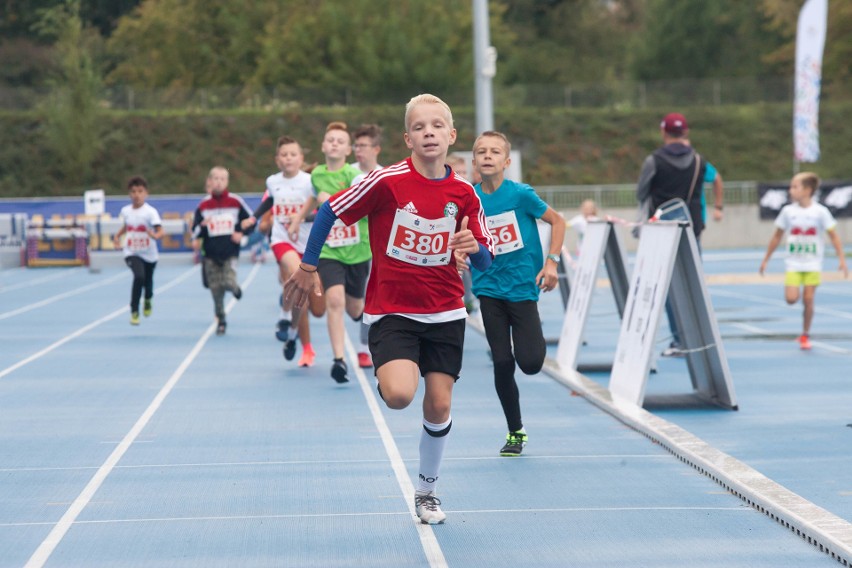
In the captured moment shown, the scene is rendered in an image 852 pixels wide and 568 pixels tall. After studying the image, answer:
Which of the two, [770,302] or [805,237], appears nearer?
[805,237]

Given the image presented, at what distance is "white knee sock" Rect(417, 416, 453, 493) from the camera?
672 centimetres

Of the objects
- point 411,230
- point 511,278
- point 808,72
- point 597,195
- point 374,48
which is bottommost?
point 511,278

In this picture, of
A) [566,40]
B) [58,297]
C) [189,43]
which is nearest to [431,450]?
[58,297]

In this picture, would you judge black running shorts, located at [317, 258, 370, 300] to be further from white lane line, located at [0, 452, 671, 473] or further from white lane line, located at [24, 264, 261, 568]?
white lane line, located at [0, 452, 671, 473]

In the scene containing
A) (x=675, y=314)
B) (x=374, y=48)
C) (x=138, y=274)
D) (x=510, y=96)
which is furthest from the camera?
(x=374, y=48)

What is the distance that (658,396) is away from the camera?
1095 centimetres

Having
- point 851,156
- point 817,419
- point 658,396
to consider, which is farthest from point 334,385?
point 851,156

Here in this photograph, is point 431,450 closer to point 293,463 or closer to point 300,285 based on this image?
point 300,285

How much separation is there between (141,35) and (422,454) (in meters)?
65.9

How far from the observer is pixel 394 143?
59.2 m

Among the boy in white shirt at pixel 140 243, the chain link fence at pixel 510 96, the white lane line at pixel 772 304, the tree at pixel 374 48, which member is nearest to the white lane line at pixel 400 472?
the white lane line at pixel 772 304

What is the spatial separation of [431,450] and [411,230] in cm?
99

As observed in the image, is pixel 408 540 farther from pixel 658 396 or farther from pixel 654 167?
pixel 654 167

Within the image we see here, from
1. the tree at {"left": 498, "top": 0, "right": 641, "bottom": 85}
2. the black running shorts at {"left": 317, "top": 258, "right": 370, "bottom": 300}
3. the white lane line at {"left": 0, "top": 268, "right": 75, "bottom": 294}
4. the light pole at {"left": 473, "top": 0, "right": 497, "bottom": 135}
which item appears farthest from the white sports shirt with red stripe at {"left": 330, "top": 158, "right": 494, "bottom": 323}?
the tree at {"left": 498, "top": 0, "right": 641, "bottom": 85}
